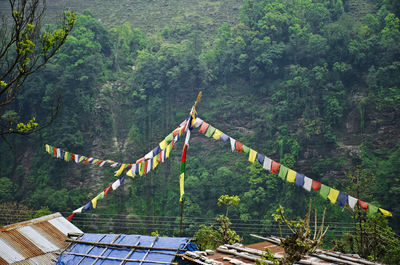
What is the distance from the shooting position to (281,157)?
22.1 m

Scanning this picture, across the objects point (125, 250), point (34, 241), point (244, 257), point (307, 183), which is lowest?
point (34, 241)

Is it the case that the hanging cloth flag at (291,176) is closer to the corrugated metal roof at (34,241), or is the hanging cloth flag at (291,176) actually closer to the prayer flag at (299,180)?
the prayer flag at (299,180)

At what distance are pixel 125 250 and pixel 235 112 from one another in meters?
18.5

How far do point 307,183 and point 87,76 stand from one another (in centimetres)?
1940

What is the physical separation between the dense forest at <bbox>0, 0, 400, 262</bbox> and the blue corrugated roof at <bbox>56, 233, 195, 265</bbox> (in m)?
11.7

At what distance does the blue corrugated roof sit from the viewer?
7234 millimetres

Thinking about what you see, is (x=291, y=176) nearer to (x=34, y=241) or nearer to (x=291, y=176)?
(x=291, y=176)

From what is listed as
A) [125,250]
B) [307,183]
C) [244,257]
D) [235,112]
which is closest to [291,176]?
[307,183]

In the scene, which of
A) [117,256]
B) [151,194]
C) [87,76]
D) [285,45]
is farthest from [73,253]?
[285,45]

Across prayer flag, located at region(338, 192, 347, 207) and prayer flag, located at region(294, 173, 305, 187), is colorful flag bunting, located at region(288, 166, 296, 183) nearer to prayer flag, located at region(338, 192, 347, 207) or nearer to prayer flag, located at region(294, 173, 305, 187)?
prayer flag, located at region(294, 173, 305, 187)

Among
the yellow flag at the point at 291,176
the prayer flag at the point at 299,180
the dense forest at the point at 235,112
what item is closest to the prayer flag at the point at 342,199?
the prayer flag at the point at 299,180

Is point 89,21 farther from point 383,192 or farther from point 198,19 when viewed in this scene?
point 383,192

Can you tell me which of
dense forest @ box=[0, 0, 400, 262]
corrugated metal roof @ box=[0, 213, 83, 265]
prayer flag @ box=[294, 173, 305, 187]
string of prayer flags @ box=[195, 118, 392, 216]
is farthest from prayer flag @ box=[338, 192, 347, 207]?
dense forest @ box=[0, 0, 400, 262]

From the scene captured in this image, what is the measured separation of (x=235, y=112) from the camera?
83.1ft
